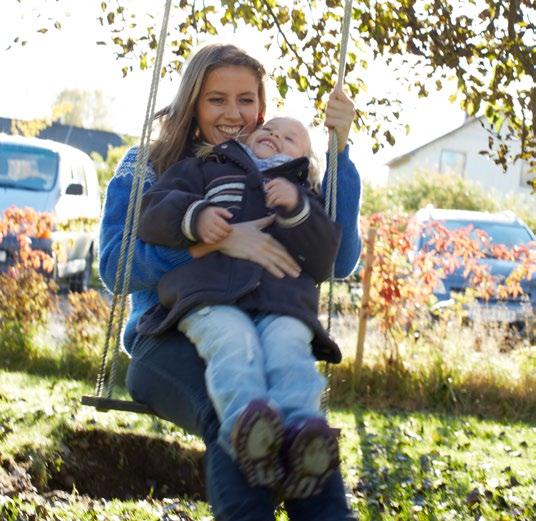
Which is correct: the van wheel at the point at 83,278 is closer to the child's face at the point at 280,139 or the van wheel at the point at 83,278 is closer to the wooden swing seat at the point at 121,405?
the child's face at the point at 280,139

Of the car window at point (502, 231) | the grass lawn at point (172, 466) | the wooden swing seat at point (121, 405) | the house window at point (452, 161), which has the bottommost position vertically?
the grass lawn at point (172, 466)

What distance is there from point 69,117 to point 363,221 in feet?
166

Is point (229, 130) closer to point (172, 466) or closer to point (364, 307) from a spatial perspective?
point (172, 466)

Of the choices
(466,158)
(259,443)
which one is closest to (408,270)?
(259,443)

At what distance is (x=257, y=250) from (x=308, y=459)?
0.69 metres

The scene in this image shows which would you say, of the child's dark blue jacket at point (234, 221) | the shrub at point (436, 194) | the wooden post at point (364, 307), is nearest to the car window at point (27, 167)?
the wooden post at point (364, 307)

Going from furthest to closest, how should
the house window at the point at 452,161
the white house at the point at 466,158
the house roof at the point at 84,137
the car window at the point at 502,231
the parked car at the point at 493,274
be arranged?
the house roof at the point at 84,137
the house window at the point at 452,161
the white house at the point at 466,158
the car window at the point at 502,231
the parked car at the point at 493,274

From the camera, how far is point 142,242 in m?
3.28

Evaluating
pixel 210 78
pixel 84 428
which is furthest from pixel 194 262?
pixel 84 428

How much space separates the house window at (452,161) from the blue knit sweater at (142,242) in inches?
1505

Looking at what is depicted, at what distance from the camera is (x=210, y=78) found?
351 centimetres

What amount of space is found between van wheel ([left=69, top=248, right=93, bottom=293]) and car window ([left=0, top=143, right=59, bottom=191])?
1.02 meters

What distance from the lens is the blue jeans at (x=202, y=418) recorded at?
2559mm

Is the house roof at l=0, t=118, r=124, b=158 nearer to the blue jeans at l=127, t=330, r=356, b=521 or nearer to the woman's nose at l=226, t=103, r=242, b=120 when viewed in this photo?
the woman's nose at l=226, t=103, r=242, b=120
